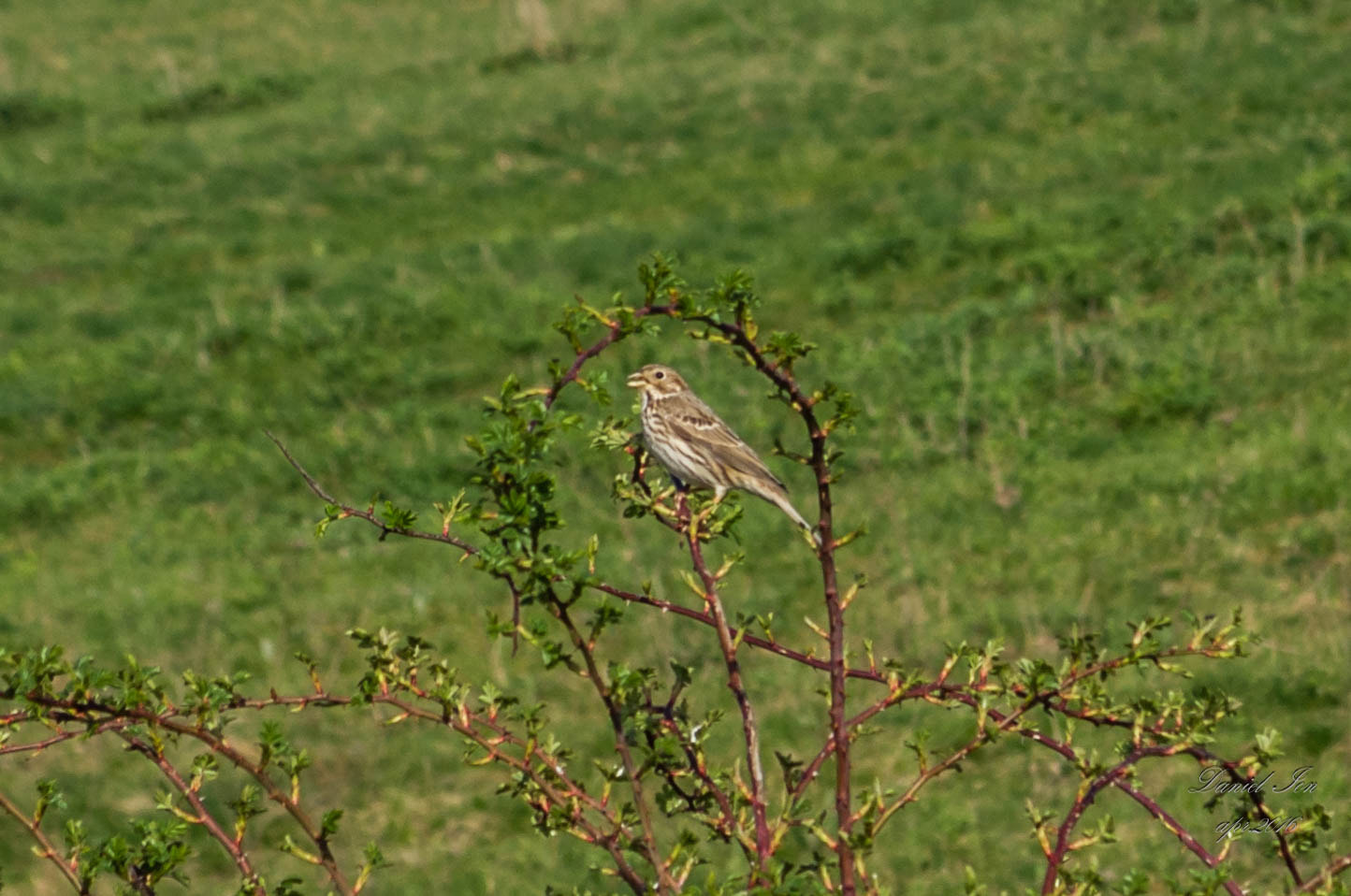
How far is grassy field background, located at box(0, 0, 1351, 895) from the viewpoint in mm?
9102

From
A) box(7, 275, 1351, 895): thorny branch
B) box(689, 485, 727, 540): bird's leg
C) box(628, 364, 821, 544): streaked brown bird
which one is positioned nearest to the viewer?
box(7, 275, 1351, 895): thorny branch

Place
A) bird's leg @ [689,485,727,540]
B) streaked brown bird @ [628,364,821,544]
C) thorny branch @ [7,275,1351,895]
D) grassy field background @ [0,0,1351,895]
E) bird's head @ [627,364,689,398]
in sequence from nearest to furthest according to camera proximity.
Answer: thorny branch @ [7,275,1351,895]
bird's leg @ [689,485,727,540]
streaked brown bird @ [628,364,821,544]
bird's head @ [627,364,689,398]
grassy field background @ [0,0,1351,895]

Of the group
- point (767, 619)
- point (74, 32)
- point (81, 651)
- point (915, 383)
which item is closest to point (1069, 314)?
point (915, 383)

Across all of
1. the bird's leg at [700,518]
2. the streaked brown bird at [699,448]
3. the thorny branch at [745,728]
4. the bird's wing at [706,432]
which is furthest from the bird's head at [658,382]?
the thorny branch at [745,728]

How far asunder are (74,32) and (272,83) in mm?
5349

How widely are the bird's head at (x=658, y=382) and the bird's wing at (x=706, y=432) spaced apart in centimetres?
19

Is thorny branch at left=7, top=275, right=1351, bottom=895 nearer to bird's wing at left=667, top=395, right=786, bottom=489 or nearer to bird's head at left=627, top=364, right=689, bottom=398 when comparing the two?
bird's wing at left=667, top=395, right=786, bottom=489

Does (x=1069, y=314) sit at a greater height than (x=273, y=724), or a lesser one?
lesser

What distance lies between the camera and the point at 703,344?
14.3 metres

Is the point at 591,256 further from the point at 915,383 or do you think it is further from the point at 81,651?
the point at 81,651

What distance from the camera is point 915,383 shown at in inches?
518

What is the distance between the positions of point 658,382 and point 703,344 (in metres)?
7.24

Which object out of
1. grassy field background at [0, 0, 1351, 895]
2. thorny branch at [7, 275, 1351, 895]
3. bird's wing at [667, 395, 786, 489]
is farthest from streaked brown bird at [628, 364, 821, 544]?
thorny branch at [7, 275, 1351, 895]

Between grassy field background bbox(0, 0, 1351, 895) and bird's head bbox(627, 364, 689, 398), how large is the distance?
206 centimetres
